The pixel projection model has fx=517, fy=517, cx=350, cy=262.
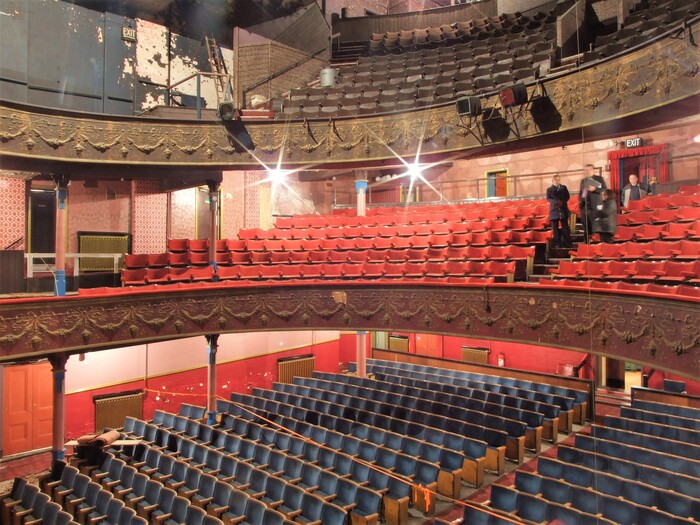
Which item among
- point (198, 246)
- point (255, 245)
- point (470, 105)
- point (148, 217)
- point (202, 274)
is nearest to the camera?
point (470, 105)

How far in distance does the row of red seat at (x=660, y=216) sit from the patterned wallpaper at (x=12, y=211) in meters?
10.9

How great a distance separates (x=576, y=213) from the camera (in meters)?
9.83

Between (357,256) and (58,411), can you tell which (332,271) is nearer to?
(357,256)

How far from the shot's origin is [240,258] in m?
10.5

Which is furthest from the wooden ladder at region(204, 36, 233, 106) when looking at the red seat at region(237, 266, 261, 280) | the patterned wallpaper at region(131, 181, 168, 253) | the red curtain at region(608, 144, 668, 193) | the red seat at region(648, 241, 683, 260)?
the red seat at region(648, 241, 683, 260)

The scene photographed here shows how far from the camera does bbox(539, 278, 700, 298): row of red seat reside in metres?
5.41

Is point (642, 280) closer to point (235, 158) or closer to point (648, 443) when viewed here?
point (648, 443)

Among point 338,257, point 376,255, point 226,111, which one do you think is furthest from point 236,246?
point 376,255

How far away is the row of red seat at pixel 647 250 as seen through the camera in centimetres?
678

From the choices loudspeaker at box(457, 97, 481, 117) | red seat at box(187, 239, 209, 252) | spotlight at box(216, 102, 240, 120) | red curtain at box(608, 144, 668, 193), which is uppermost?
spotlight at box(216, 102, 240, 120)

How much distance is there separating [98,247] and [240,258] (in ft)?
10.7

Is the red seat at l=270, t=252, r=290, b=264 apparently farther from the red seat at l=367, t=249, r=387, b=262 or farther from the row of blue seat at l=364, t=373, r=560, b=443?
the row of blue seat at l=364, t=373, r=560, b=443

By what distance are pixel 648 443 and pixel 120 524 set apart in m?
6.86

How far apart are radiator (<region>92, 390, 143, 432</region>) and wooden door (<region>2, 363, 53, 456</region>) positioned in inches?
34.0
